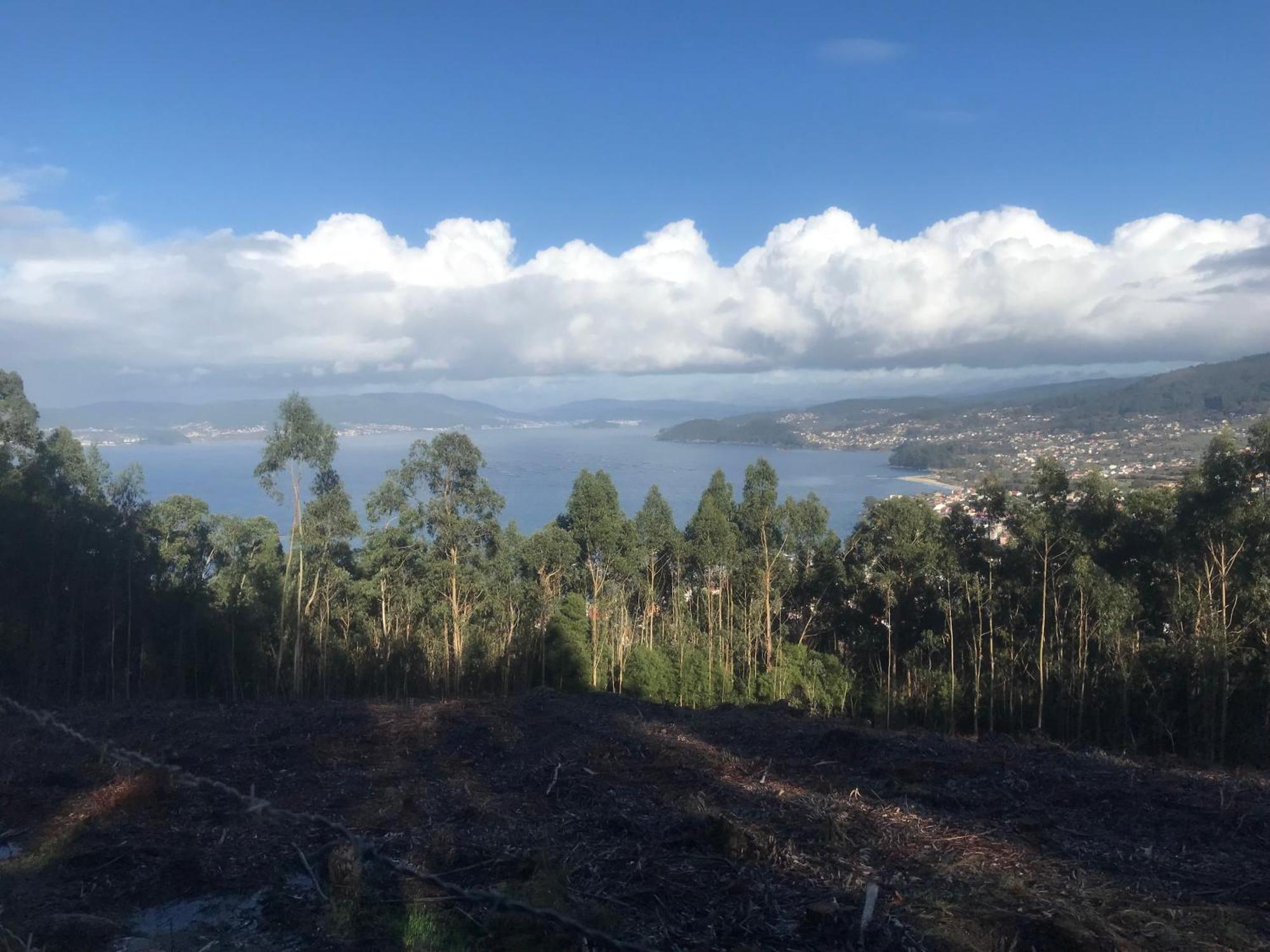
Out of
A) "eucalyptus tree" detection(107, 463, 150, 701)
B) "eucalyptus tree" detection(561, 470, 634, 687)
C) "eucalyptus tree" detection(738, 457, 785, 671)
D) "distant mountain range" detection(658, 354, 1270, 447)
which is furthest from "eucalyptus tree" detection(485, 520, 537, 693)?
"distant mountain range" detection(658, 354, 1270, 447)

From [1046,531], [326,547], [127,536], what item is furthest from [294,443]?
[1046,531]

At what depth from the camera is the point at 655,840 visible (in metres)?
4.32

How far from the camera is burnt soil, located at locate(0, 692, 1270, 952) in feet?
11.3

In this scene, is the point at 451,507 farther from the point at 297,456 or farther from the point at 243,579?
the point at 243,579

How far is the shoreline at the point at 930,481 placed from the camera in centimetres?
2754

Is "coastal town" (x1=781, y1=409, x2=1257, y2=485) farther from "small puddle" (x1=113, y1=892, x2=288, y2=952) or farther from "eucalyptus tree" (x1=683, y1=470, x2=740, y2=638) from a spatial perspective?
"small puddle" (x1=113, y1=892, x2=288, y2=952)

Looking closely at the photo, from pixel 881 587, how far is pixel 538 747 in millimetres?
12526

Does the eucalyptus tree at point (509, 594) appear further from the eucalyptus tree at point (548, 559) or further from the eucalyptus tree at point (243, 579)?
the eucalyptus tree at point (243, 579)

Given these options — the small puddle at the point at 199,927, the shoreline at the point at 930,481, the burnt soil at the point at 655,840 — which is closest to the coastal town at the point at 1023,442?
the shoreline at the point at 930,481

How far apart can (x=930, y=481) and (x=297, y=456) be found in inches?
893

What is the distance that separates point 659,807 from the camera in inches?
192

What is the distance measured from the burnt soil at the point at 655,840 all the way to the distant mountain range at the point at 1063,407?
25.1 meters

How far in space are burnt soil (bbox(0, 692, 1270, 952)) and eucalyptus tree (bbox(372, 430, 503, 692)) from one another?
1013cm

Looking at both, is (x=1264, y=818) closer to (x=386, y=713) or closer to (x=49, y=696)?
(x=386, y=713)
